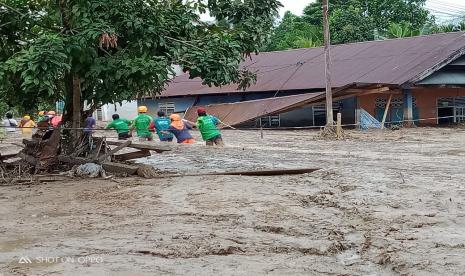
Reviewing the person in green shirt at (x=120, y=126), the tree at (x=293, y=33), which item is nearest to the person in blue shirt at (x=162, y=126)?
the person in green shirt at (x=120, y=126)

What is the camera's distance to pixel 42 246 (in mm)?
5875

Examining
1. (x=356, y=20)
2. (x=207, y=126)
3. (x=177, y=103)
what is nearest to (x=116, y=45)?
(x=207, y=126)

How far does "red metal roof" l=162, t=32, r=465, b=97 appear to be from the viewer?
24.3 meters

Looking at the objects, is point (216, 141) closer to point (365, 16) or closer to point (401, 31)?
point (401, 31)

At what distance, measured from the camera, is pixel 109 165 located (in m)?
11.1

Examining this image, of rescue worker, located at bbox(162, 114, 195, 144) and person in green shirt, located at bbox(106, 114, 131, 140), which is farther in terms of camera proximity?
rescue worker, located at bbox(162, 114, 195, 144)

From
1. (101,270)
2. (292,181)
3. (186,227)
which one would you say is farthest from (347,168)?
(101,270)

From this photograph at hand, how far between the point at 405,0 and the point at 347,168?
34.3 m

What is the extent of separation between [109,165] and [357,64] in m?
18.8

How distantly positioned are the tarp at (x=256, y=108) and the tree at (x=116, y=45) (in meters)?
12.4

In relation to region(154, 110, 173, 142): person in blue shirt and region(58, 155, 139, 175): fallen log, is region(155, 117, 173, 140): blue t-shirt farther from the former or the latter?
region(58, 155, 139, 175): fallen log

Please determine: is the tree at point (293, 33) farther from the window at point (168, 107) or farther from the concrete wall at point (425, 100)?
the concrete wall at point (425, 100)

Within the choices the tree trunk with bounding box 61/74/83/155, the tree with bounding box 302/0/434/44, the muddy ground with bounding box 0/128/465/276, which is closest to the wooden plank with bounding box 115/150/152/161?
the muddy ground with bounding box 0/128/465/276

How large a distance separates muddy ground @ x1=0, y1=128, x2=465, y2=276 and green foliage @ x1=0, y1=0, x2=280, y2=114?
70.1 inches
